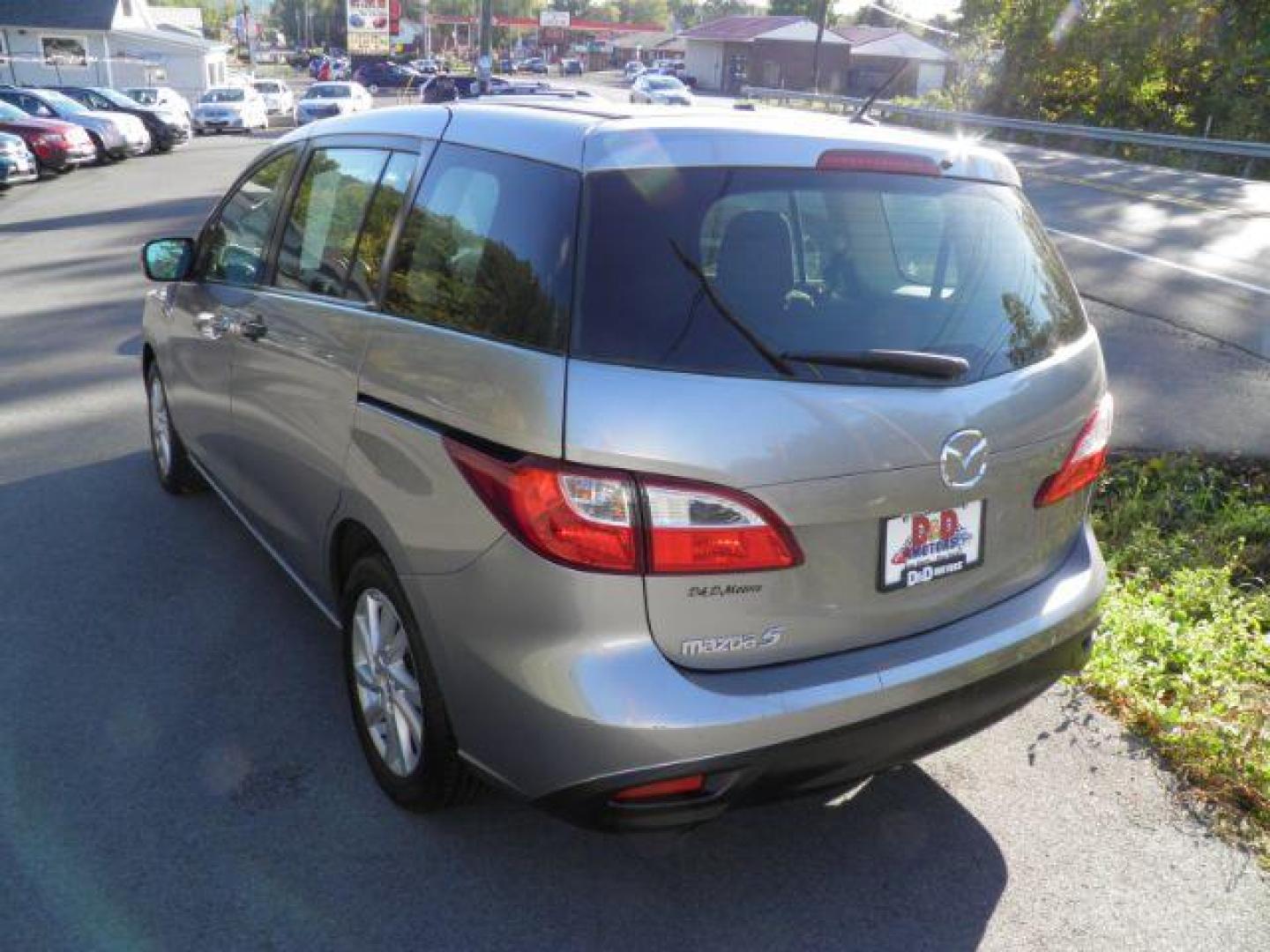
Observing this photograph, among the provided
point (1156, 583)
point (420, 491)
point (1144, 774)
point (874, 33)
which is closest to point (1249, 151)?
point (1156, 583)

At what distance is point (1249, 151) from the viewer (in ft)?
71.7

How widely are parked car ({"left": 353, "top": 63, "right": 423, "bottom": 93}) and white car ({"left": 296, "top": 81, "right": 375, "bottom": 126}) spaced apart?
2485 cm

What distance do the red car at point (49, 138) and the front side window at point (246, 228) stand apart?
754 inches

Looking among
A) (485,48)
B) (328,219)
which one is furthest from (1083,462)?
(485,48)

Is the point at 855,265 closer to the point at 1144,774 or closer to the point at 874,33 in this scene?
the point at 1144,774

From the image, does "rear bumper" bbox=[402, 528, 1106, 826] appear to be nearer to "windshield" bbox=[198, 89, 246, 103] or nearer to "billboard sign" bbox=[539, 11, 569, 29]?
"windshield" bbox=[198, 89, 246, 103]

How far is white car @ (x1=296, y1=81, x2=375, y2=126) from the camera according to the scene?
3384 cm

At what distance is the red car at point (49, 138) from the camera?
68.3ft

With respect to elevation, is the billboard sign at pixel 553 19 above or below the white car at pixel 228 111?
above

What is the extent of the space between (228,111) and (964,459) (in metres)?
37.5

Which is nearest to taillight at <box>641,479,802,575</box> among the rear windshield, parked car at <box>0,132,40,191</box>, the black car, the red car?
the rear windshield

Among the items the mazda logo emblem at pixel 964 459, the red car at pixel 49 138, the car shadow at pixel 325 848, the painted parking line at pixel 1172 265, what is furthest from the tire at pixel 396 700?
the red car at pixel 49 138

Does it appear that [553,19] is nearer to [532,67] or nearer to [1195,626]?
[532,67]

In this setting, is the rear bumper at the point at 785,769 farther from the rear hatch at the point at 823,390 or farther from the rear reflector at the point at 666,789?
the rear hatch at the point at 823,390
